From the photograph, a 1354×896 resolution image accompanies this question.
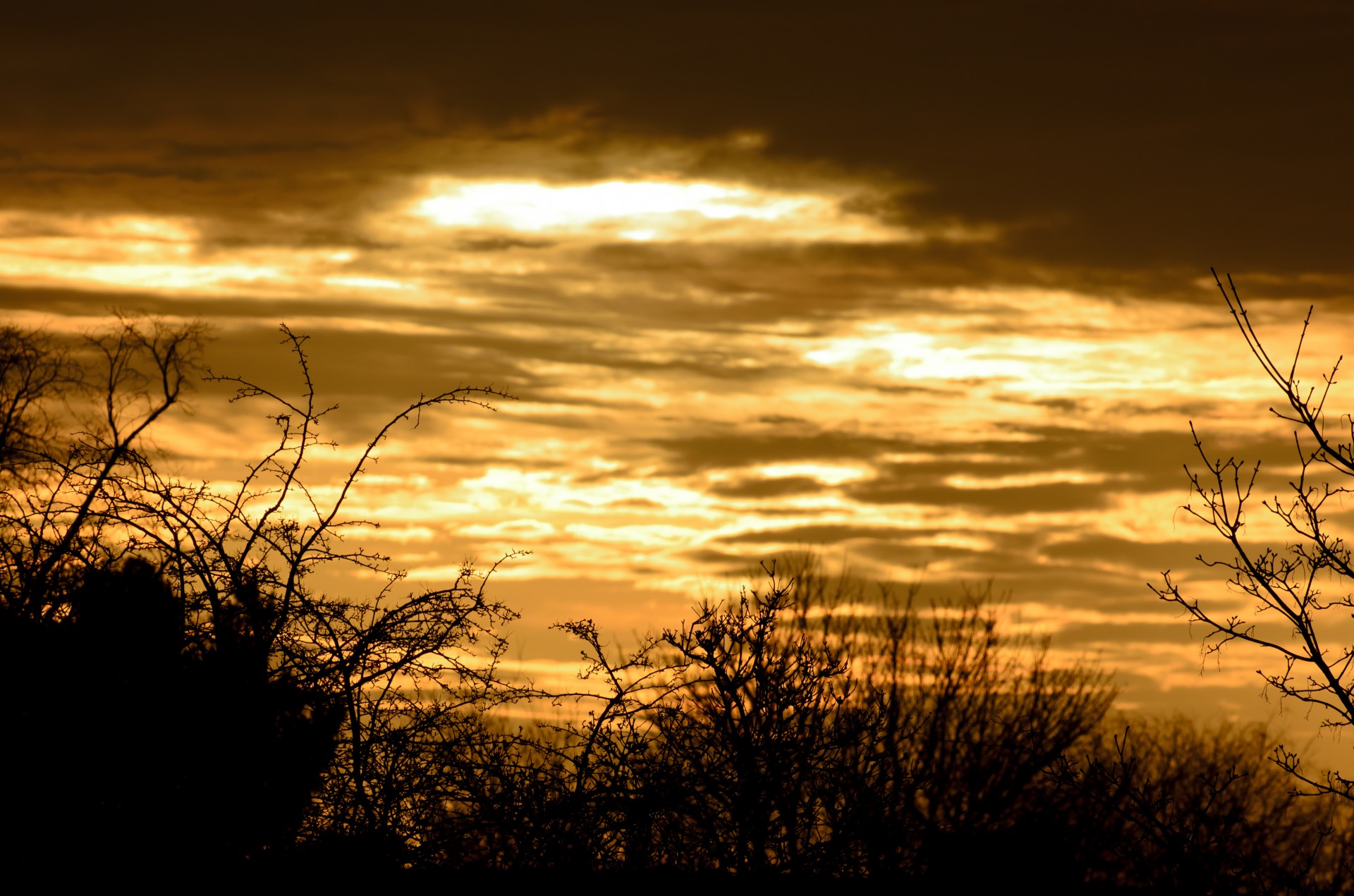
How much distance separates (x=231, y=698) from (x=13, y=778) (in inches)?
52.4

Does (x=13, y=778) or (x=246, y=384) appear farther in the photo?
(x=246, y=384)

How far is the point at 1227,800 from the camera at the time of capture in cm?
3369

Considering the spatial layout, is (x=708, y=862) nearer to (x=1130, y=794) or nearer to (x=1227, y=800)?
(x=1130, y=794)

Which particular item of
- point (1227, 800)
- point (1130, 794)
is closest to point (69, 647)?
point (1130, 794)

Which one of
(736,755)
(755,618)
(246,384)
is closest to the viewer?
(246,384)

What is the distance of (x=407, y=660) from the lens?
29.1 feet

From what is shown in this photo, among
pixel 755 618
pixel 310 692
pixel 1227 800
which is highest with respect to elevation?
pixel 755 618

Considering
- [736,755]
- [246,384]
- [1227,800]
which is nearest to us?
[246,384]

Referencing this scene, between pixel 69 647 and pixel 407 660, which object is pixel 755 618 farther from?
pixel 69 647

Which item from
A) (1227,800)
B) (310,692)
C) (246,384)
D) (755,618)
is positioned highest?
(246,384)

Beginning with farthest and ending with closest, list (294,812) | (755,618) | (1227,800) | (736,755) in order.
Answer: (1227,800)
(755,618)
(736,755)
(294,812)

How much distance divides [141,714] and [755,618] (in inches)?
209

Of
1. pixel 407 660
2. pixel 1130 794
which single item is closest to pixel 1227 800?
pixel 1130 794

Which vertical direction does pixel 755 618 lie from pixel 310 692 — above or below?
above
